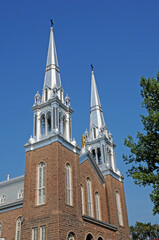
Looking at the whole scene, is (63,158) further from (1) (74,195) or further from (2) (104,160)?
(2) (104,160)

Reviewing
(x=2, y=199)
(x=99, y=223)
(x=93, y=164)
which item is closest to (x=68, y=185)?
(x=99, y=223)

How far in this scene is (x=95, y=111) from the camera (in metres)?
42.2

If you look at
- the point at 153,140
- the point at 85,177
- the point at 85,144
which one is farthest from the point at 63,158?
the point at 85,144

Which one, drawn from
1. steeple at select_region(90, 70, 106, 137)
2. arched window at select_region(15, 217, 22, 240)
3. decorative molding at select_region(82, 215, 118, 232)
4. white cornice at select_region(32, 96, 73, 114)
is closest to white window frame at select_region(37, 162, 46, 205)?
arched window at select_region(15, 217, 22, 240)

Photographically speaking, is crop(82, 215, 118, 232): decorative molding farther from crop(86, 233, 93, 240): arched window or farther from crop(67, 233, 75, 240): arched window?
crop(67, 233, 75, 240): arched window

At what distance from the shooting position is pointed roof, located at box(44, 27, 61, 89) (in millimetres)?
32594

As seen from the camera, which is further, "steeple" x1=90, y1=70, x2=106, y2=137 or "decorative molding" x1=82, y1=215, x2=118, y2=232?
"steeple" x1=90, y1=70, x2=106, y2=137

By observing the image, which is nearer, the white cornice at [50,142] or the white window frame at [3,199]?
the white cornice at [50,142]

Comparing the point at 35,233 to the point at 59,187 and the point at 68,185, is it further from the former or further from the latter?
the point at 68,185

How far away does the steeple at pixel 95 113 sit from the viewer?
132 ft

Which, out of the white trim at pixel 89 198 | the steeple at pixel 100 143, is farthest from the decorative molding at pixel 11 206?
the steeple at pixel 100 143

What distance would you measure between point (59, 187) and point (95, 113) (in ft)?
61.7

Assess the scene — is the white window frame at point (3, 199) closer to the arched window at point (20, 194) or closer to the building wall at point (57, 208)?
the arched window at point (20, 194)

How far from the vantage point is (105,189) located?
34719 mm
